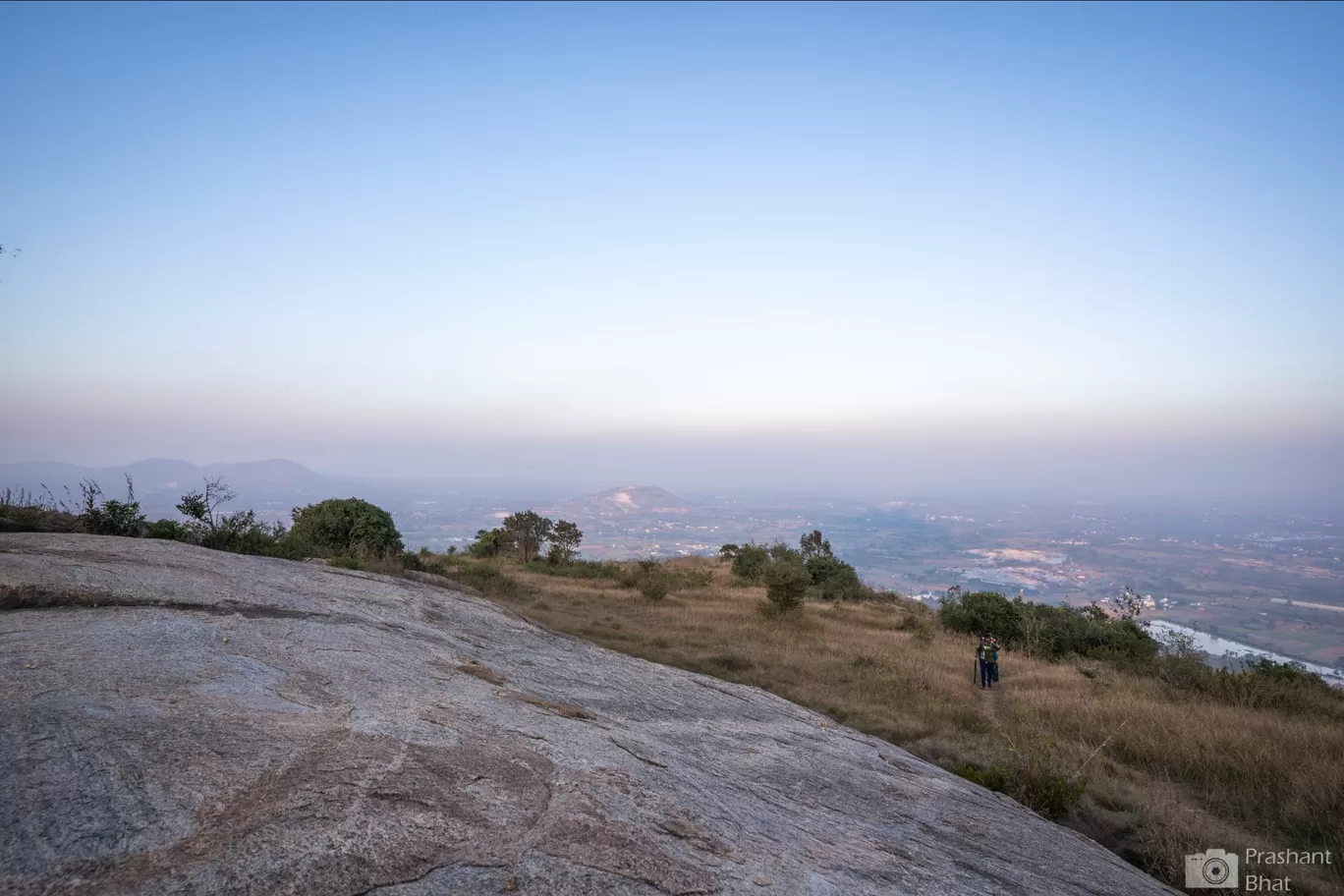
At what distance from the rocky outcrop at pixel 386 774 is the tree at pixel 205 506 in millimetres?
6523

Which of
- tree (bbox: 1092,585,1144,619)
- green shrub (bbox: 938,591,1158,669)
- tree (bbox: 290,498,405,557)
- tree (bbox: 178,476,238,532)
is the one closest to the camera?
tree (bbox: 178,476,238,532)


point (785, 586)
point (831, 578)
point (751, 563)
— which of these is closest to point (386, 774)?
point (785, 586)

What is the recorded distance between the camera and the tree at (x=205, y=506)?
14.9 m

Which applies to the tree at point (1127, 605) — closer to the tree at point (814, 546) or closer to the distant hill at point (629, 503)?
the tree at point (814, 546)

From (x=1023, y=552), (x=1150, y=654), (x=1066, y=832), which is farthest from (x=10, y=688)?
(x=1023, y=552)

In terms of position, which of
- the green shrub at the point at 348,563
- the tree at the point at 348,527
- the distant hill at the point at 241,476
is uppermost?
the green shrub at the point at 348,563

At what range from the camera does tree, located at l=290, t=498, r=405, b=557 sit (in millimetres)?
24203

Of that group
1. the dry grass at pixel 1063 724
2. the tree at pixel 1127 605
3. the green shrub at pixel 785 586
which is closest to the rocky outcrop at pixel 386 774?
the dry grass at pixel 1063 724

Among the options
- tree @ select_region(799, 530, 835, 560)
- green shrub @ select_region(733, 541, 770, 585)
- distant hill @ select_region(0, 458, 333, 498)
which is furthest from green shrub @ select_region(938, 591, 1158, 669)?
distant hill @ select_region(0, 458, 333, 498)

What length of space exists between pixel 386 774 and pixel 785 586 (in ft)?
64.5

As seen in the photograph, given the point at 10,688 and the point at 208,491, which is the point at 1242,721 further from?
the point at 208,491

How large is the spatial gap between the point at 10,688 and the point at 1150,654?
88.2 ft

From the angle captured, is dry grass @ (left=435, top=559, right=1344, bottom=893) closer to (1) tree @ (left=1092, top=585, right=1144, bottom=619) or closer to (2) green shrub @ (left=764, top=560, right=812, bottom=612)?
(2) green shrub @ (left=764, top=560, right=812, bottom=612)

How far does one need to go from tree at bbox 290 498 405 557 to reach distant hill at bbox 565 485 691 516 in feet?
294
